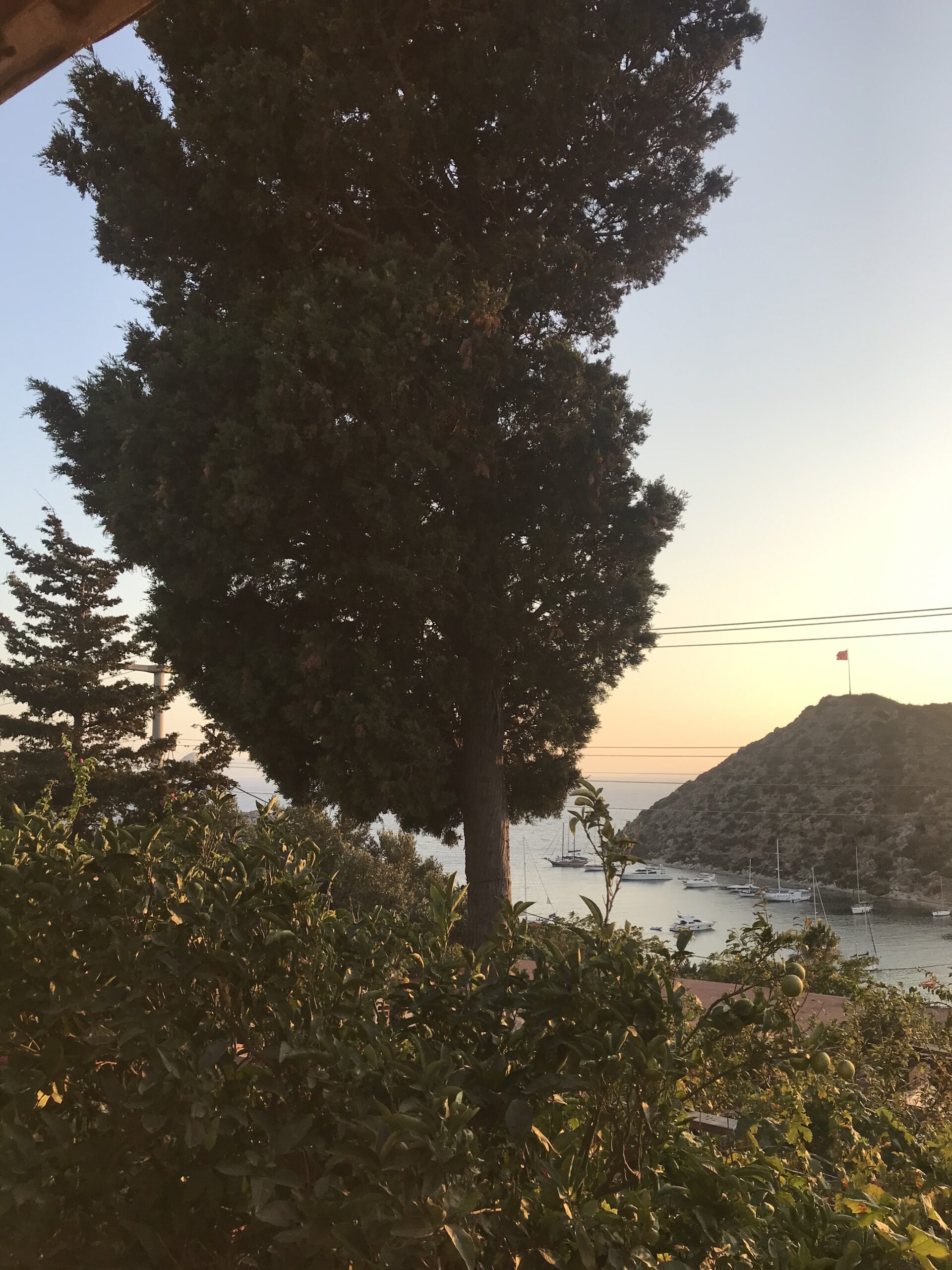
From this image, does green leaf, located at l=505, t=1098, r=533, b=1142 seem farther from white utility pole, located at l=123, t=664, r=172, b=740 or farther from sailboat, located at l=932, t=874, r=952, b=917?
sailboat, located at l=932, t=874, r=952, b=917

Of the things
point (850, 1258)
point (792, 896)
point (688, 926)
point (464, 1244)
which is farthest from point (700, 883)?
point (464, 1244)

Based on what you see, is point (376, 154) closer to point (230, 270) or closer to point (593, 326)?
point (230, 270)

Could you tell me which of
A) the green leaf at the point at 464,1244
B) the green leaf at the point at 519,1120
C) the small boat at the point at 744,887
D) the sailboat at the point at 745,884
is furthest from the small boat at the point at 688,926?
the sailboat at the point at 745,884

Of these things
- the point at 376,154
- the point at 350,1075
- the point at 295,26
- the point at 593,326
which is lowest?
the point at 350,1075

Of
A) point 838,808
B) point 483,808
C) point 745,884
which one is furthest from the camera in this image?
point 838,808

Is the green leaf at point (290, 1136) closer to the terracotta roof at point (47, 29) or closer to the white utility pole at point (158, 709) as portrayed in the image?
the terracotta roof at point (47, 29)

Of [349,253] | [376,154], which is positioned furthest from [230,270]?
[376,154]

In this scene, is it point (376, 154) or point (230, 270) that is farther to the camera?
point (230, 270)

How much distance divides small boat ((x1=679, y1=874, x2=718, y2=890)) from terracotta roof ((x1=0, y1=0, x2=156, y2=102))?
27.6m

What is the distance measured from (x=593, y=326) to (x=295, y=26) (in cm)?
388

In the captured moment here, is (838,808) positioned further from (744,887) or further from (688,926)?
(688,926)

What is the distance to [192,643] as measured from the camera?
788 cm

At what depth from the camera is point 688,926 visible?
1.66 metres

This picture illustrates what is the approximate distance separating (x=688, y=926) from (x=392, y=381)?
6094mm
